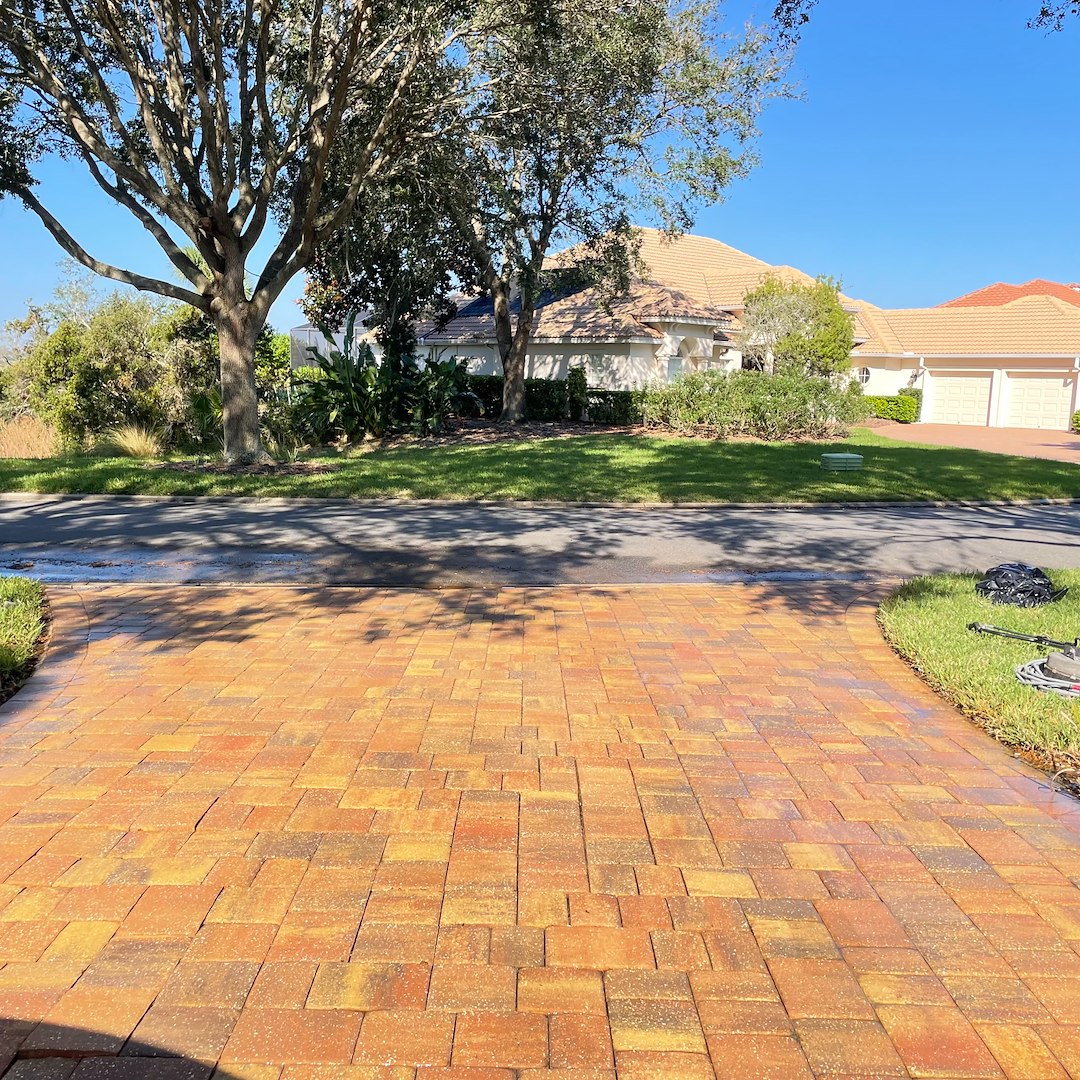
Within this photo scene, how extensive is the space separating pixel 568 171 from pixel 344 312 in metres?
15.0

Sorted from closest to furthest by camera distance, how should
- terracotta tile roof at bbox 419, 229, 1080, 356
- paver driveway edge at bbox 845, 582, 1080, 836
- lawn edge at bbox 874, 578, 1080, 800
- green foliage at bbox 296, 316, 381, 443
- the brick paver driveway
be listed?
1. the brick paver driveway
2. paver driveway edge at bbox 845, 582, 1080, 836
3. lawn edge at bbox 874, 578, 1080, 800
4. green foliage at bbox 296, 316, 381, 443
5. terracotta tile roof at bbox 419, 229, 1080, 356

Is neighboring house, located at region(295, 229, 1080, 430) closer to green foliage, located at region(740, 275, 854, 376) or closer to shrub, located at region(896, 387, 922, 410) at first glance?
shrub, located at region(896, 387, 922, 410)

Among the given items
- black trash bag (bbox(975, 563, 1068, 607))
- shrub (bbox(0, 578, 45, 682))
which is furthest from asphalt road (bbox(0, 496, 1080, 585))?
black trash bag (bbox(975, 563, 1068, 607))

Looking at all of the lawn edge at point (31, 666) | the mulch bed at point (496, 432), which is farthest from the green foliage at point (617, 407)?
the lawn edge at point (31, 666)

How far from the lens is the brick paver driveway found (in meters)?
2.40

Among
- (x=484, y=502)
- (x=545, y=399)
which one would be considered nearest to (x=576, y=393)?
(x=545, y=399)

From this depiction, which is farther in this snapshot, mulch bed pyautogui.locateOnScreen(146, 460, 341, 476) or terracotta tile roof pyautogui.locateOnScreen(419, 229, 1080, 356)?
terracotta tile roof pyautogui.locateOnScreen(419, 229, 1080, 356)

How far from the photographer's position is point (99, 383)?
1823cm

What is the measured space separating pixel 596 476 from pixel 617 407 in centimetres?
1191

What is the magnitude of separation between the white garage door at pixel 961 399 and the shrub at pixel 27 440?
31.4 metres

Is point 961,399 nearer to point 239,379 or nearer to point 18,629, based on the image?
point 239,379

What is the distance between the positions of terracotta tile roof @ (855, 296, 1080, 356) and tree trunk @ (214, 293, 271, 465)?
28.7m

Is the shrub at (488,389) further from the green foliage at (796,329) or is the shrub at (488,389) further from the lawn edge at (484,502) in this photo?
the lawn edge at (484,502)

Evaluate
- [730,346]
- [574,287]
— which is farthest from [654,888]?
→ [730,346]
